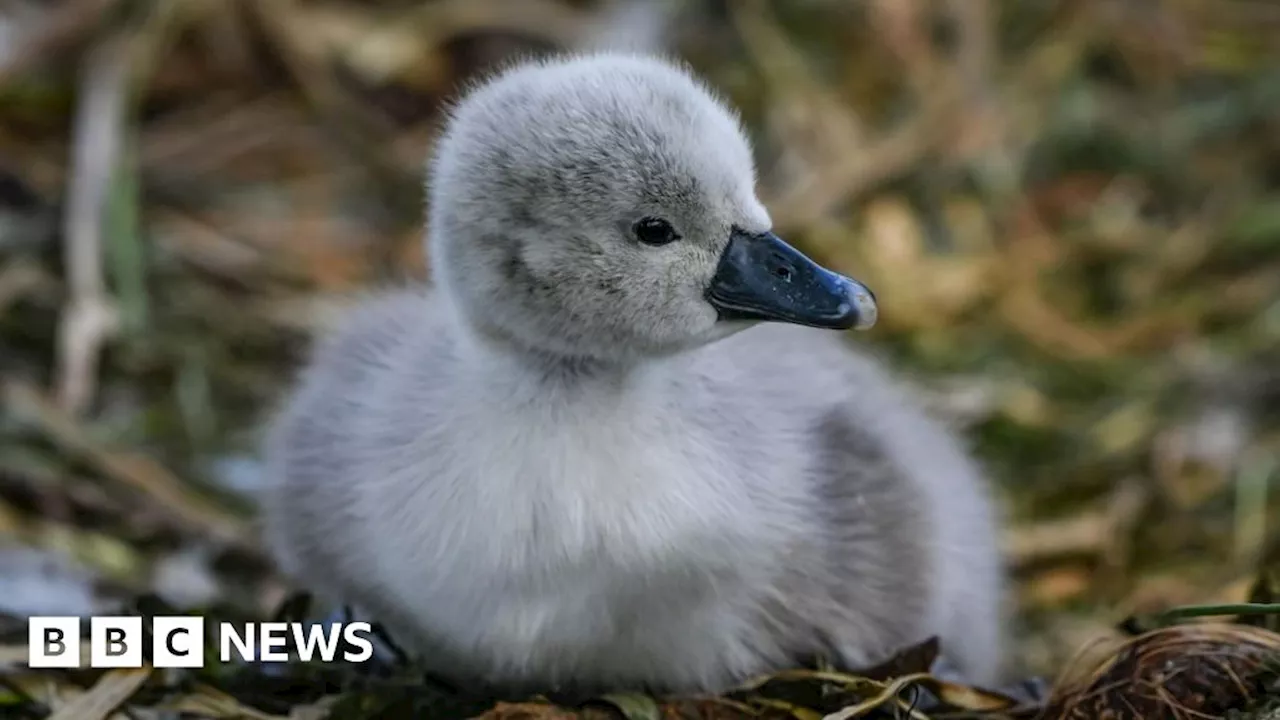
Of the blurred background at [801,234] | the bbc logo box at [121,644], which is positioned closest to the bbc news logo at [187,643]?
the bbc logo box at [121,644]

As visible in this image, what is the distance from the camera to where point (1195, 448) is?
9.92ft

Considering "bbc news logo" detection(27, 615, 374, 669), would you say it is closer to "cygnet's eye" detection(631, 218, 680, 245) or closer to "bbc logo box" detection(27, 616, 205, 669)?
"bbc logo box" detection(27, 616, 205, 669)

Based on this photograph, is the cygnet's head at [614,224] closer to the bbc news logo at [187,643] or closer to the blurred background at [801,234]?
the bbc news logo at [187,643]

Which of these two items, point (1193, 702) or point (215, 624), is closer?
point (1193, 702)

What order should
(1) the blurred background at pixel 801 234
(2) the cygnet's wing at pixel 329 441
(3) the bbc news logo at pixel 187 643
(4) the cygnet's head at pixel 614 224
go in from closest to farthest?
(4) the cygnet's head at pixel 614 224
(3) the bbc news logo at pixel 187 643
(2) the cygnet's wing at pixel 329 441
(1) the blurred background at pixel 801 234

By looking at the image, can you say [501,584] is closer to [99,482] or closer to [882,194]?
[99,482]

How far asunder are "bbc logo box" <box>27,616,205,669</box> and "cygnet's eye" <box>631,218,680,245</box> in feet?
2.45

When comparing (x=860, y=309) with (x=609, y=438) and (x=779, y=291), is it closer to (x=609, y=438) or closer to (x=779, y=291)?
(x=779, y=291)

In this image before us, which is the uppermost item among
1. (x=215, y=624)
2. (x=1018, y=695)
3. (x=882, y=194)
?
(x=882, y=194)

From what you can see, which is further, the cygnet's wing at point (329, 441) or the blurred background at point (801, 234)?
the blurred background at point (801, 234)

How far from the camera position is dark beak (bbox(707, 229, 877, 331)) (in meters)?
1.83

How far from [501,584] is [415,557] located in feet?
0.38

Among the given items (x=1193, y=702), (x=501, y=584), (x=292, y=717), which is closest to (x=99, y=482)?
(x=292, y=717)

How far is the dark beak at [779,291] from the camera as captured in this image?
1.83 metres
